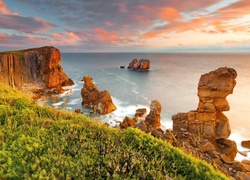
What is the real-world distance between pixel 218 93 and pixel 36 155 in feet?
69.1

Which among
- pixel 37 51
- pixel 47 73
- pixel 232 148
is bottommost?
pixel 232 148

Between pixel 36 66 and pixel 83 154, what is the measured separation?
172 feet

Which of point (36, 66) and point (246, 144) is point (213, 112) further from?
point (36, 66)

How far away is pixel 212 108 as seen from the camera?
2162cm

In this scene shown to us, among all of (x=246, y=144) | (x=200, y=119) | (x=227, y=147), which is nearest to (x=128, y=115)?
(x=200, y=119)

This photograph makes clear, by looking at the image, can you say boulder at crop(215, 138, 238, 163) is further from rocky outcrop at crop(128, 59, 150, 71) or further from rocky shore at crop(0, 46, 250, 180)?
rocky outcrop at crop(128, 59, 150, 71)

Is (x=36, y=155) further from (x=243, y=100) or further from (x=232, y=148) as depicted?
(x=243, y=100)

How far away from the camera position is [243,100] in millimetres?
43312

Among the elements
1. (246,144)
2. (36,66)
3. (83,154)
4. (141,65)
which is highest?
(141,65)

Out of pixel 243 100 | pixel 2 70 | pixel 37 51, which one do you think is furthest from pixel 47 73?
pixel 243 100

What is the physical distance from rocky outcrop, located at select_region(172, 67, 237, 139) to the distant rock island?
37.9 meters

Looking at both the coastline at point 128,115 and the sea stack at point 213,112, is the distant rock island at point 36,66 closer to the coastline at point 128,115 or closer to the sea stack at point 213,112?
the coastline at point 128,115

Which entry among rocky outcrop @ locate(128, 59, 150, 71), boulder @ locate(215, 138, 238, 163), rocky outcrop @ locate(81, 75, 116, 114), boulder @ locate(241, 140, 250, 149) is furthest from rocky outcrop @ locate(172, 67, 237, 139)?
rocky outcrop @ locate(128, 59, 150, 71)

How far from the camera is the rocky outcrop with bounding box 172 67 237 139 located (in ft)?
68.3
